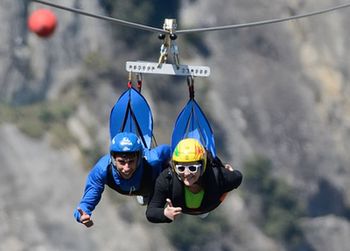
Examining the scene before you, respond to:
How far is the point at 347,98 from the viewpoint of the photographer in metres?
63.2

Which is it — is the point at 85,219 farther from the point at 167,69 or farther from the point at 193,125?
the point at 193,125

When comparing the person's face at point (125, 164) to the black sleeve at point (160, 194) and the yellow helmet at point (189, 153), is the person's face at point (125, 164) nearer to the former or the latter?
the black sleeve at point (160, 194)

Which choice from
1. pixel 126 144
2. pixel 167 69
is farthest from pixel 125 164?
pixel 167 69

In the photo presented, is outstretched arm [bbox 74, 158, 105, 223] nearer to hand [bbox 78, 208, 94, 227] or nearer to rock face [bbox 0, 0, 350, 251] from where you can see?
hand [bbox 78, 208, 94, 227]

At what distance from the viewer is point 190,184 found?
1255cm

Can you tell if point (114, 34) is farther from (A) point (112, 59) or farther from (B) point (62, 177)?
(B) point (62, 177)

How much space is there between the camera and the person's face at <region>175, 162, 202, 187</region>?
40.7 feet

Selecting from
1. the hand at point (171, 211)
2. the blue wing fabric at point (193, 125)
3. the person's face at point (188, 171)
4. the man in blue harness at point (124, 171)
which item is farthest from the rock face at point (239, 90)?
the hand at point (171, 211)

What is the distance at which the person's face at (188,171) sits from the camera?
40.7 ft

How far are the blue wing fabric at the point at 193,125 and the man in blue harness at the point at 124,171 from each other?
17.8 inches

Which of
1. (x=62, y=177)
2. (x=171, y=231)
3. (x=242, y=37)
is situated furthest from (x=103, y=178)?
(x=242, y=37)

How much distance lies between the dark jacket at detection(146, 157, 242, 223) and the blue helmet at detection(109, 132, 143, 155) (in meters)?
0.40

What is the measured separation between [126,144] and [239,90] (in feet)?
163

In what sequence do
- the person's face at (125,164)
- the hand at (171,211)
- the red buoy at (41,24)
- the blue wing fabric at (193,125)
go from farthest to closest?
1. the red buoy at (41,24)
2. the blue wing fabric at (193,125)
3. the person's face at (125,164)
4. the hand at (171,211)
